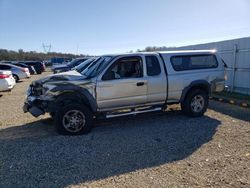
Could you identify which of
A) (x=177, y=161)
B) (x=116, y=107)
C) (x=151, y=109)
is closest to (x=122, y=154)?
(x=177, y=161)

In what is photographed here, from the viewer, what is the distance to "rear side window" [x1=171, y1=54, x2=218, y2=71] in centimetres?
832

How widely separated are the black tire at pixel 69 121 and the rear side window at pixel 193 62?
291 cm

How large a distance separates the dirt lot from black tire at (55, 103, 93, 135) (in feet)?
0.65

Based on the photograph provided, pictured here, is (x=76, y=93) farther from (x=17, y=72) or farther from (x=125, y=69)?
(x=17, y=72)

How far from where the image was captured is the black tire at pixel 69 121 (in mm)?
6789

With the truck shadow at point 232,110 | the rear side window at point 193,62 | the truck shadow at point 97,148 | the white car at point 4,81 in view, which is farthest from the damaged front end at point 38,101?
the white car at point 4,81

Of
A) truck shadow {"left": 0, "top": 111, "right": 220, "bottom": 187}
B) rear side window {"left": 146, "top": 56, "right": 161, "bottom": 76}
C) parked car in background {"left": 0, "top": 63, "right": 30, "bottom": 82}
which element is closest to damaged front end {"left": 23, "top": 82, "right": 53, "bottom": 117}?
truck shadow {"left": 0, "top": 111, "right": 220, "bottom": 187}

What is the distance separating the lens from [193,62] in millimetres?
8648

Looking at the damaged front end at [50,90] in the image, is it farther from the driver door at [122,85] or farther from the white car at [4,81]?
the white car at [4,81]

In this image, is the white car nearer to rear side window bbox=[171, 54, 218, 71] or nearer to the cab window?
the cab window

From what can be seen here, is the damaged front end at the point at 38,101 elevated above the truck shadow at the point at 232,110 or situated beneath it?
elevated above

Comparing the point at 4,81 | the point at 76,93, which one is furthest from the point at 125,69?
the point at 4,81

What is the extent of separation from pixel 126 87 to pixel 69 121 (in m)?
1.67

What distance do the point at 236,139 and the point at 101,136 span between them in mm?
3054
